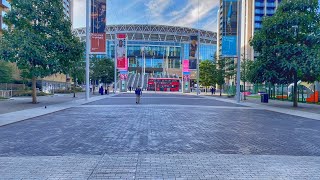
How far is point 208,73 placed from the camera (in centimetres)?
5153

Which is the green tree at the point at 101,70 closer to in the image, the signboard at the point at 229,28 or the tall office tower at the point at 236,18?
the tall office tower at the point at 236,18

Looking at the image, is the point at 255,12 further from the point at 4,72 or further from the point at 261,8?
the point at 4,72

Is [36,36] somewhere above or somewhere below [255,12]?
below

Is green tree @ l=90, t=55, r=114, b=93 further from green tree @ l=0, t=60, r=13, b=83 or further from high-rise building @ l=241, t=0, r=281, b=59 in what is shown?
high-rise building @ l=241, t=0, r=281, b=59

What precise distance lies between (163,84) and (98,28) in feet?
161

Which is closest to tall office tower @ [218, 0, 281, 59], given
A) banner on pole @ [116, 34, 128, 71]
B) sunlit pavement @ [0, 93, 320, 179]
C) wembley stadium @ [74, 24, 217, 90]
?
banner on pole @ [116, 34, 128, 71]

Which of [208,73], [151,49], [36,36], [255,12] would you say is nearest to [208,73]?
[208,73]

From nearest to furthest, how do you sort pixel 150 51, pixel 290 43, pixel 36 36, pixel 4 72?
pixel 290 43, pixel 36 36, pixel 4 72, pixel 150 51

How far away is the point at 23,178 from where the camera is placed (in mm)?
5516

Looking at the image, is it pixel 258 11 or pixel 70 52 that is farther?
pixel 258 11

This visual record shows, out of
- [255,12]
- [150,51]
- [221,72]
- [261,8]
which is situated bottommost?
[221,72]

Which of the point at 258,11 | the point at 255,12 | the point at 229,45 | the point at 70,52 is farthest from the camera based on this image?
the point at 258,11

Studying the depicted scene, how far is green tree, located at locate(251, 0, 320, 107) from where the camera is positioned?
22438 millimetres

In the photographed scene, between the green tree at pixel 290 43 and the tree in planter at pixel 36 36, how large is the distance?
16508 millimetres
